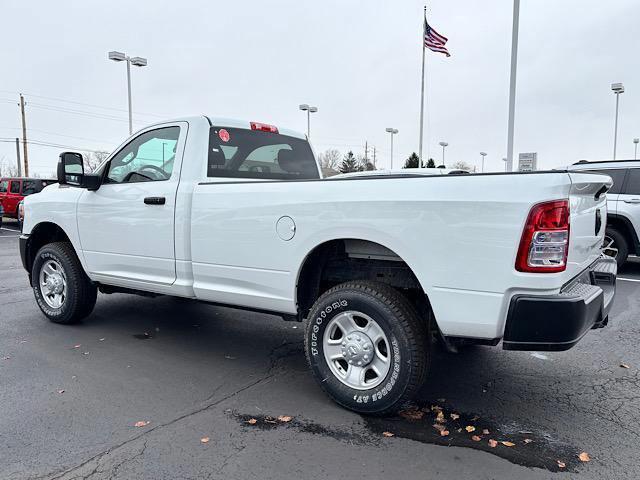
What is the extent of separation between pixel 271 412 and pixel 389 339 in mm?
940

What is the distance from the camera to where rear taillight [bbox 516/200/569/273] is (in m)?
2.69

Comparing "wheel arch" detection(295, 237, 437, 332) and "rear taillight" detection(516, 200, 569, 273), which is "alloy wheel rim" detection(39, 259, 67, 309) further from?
"rear taillight" detection(516, 200, 569, 273)

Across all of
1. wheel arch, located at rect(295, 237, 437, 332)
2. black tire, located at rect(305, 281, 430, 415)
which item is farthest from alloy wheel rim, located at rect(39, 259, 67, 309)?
black tire, located at rect(305, 281, 430, 415)

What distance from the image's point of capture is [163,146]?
4.63 meters

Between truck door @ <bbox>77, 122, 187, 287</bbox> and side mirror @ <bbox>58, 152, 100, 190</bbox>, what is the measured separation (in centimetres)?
9

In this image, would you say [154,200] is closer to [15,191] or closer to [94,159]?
[15,191]

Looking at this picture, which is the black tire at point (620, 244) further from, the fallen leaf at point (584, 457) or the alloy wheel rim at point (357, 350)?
the alloy wheel rim at point (357, 350)

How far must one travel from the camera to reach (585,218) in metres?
3.13

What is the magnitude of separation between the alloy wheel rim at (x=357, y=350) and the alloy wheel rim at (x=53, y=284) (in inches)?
129

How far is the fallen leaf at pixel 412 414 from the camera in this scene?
3.33m

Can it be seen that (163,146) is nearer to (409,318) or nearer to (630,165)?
(409,318)

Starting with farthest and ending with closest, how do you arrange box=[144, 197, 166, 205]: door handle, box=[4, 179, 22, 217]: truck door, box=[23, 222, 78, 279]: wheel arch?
box=[4, 179, 22, 217]: truck door, box=[23, 222, 78, 279]: wheel arch, box=[144, 197, 166, 205]: door handle

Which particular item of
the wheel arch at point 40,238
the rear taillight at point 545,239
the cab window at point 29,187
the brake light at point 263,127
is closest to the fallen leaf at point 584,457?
the rear taillight at point 545,239

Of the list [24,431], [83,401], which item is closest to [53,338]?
[83,401]
